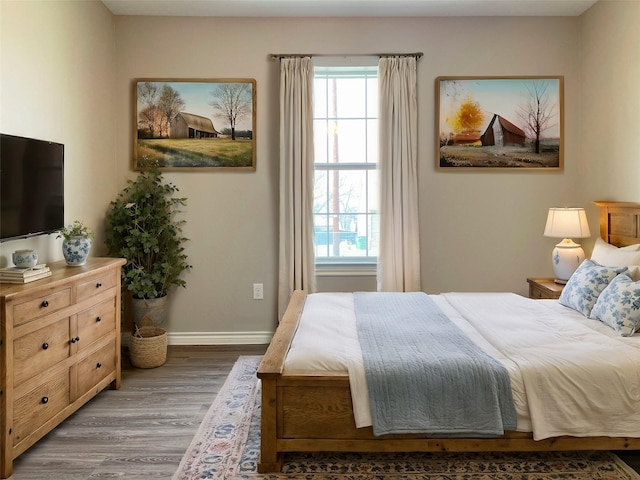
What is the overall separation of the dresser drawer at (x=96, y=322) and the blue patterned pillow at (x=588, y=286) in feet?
9.67

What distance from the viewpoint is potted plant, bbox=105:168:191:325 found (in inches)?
154

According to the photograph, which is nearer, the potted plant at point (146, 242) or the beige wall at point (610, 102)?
the beige wall at point (610, 102)

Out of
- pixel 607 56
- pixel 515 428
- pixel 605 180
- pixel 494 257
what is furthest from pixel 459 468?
pixel 607 56

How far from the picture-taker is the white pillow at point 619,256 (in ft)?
9.83

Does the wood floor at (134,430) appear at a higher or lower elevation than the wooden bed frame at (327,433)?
lower

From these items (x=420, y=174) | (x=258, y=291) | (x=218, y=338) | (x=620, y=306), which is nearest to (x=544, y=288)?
(x=620, y=306)

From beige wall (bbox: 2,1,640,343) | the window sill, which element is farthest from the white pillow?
the window sill

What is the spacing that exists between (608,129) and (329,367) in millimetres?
3029

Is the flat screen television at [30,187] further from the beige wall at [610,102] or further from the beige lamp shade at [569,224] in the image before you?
the beige wall at [610,102]

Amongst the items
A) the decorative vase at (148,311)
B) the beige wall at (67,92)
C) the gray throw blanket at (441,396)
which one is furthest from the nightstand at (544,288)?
the beige wall at (67,92)

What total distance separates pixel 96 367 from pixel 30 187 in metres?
1.13

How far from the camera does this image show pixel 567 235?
376 cm

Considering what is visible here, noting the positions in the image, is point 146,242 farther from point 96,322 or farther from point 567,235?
point 567,235

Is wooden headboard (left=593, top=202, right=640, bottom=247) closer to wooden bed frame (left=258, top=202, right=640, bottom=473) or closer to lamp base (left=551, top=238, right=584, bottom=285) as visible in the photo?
lamp base (left=551, top=238, right=584, bottom=285)
